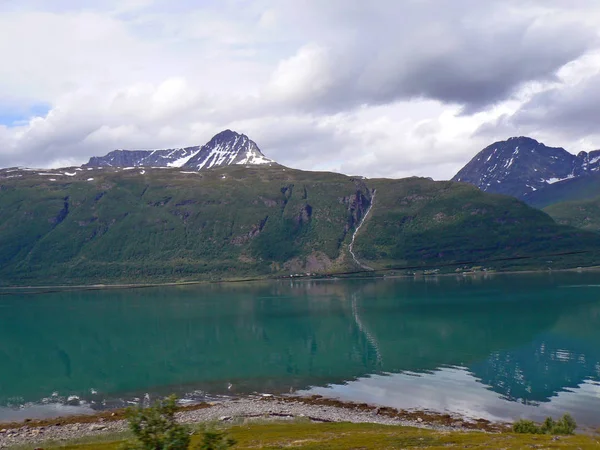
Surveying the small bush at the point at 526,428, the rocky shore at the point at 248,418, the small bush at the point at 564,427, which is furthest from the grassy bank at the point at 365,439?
the rocky shore at the point at 248,418

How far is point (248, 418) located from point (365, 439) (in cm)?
1848

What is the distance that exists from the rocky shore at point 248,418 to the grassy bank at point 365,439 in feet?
13.9

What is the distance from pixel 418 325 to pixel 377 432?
83.1 metres

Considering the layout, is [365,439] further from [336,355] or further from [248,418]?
[336,355]

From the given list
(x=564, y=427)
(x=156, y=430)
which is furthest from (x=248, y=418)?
(x=156, y=430)

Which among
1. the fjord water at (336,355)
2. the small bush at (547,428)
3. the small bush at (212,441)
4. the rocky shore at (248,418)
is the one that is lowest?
the fjord water at (336,355)

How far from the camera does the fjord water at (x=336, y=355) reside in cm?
7225

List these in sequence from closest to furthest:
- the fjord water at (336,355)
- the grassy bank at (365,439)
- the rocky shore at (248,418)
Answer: the grassy bank at (365,439)
the rocky shore at (248,418)
the fjord water at (336,355)

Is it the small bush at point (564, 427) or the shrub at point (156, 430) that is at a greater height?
the shrub at point (156, 430)

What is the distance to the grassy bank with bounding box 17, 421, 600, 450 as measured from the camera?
42000 mm

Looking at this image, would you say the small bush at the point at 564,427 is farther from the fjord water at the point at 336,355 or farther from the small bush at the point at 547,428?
the fjord water at the point at 336,355

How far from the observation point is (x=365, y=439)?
4647 centimetres

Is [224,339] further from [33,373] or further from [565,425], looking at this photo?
[565,425]

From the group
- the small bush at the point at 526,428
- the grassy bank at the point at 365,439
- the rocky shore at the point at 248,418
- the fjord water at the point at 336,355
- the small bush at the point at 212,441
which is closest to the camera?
the small bush at the point at 212,441
